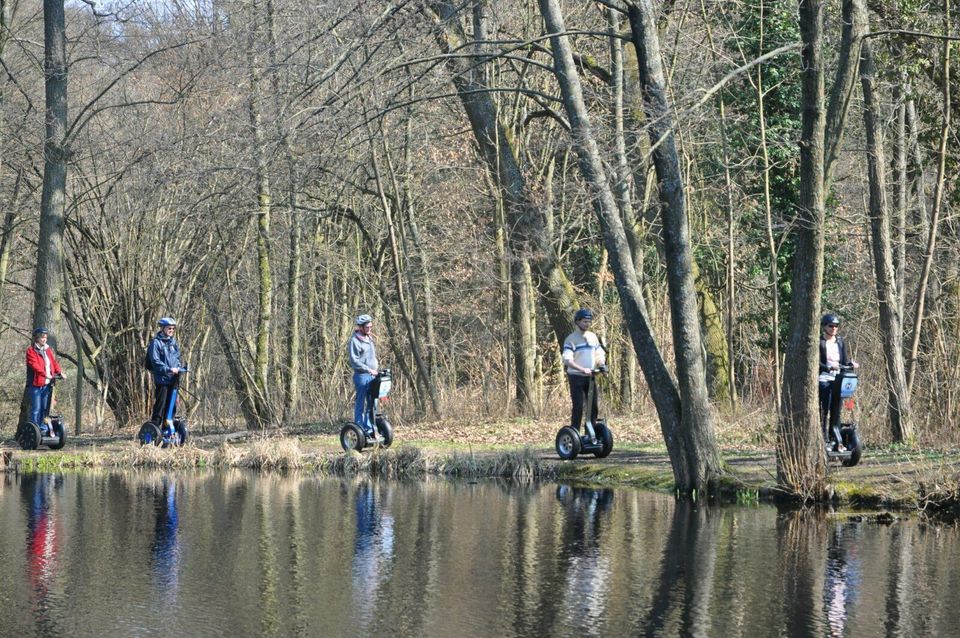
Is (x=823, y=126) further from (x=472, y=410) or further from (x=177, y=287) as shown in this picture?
(x=177, y=287)

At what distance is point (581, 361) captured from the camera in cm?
1805

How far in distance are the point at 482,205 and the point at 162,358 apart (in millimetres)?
10340

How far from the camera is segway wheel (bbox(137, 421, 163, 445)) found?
68.3 ft

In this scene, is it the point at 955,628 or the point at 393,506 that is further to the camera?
the point at 393,506

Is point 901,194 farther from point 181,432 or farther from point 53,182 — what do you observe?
point 53,182

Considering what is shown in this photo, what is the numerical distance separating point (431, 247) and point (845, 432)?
55.5 feet

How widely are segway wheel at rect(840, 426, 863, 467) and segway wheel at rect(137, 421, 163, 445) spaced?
10.5 meters

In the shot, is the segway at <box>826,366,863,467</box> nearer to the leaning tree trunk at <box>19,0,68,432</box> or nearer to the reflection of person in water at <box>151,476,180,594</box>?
the reflection of person in water at <box>151,476,180,594</box>

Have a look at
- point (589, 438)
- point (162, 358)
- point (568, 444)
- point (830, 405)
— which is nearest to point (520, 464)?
point (568, 444)

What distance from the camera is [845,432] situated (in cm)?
1631

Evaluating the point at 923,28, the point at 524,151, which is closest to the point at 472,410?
the point at 524,151

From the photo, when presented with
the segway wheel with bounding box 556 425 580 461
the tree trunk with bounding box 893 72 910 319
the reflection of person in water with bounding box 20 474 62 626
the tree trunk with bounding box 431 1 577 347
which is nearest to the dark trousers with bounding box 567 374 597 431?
the segway wheel with bounding box 556 425 580 461

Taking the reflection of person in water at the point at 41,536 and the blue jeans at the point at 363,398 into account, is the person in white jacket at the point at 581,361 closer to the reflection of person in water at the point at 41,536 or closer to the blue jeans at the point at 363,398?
the blue jeans at the point at 363,398

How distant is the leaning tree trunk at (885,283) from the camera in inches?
723
